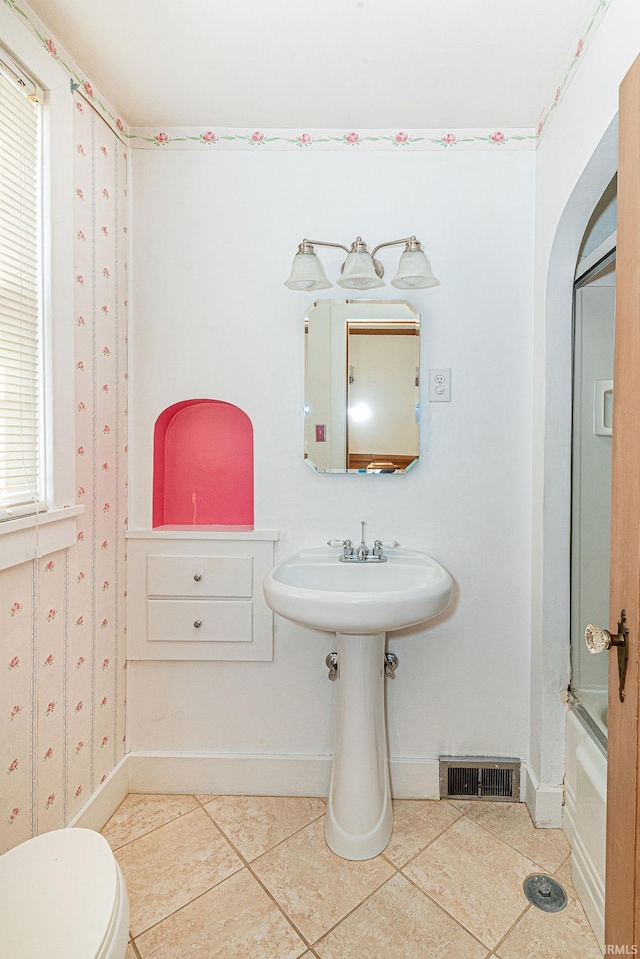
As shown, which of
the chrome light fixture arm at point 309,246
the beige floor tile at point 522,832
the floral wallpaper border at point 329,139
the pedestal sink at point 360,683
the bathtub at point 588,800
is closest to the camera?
the bathtub at point 588,800

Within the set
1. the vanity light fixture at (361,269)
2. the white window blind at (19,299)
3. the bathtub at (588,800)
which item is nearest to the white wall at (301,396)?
the vanity light fixture at (361,269)

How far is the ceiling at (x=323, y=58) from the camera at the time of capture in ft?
4.48

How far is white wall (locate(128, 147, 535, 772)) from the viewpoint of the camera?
189 cm

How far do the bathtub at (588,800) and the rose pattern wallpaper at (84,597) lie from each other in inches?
57.7

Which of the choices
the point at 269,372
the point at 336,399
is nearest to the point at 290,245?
the point at 269,372

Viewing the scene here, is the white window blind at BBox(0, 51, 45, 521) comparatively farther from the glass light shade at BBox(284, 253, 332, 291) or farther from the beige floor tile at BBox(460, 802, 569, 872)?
the beige floor tile at BBox(460, 802, 569, 872)

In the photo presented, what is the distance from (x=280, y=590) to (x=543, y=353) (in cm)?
115

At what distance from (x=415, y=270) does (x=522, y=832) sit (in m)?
1.85

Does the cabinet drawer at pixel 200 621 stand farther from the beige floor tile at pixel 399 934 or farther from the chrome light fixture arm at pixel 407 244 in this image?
the chrome light fixture arm at pixel 407 244

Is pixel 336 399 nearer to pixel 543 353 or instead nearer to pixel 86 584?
pixel 543 353

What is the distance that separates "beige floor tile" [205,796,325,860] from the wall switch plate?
1497mm

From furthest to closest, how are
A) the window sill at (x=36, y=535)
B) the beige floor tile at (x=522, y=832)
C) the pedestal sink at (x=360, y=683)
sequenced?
the beige floor tile at (x=522, y=832), the pedestal sink at (x=360, y=683), the window sill at (x=36, y=535)

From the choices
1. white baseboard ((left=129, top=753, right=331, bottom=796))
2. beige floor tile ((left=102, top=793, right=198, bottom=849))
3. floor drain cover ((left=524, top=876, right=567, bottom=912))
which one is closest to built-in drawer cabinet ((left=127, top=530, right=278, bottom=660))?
white baseboard ((left=129, top=753, right=331, bottom=796))

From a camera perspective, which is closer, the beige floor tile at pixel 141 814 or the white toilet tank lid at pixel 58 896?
the white toilet tank lid at pixel 58 896
